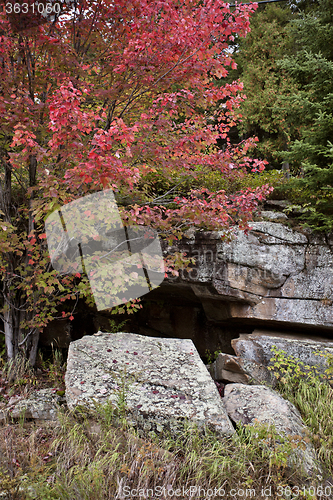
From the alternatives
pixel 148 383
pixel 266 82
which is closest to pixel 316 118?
pixel 148 383

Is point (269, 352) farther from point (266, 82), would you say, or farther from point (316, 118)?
point (266, 82)

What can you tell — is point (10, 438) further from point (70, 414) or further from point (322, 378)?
point (322, 378)

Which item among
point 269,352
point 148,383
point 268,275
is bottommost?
point 269,352

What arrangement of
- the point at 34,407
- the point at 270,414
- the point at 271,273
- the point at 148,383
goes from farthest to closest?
the point at 271,273 < the point at 34,407 < the point at 148,383 < the point at 270,414

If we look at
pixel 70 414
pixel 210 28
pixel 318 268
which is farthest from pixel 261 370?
pixel 210 28

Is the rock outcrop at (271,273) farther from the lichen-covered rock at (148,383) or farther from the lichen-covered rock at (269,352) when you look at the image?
the lichen-covered rock at (148,383)

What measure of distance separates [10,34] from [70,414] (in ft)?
15.8

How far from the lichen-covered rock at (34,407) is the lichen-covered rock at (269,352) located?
2928 mm

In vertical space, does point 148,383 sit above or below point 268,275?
below

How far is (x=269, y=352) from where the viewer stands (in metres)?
5.02

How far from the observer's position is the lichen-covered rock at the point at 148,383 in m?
3.16

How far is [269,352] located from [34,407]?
3.67m

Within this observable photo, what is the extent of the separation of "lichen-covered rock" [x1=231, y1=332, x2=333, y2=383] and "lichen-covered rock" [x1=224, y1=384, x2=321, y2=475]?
3.02 ft

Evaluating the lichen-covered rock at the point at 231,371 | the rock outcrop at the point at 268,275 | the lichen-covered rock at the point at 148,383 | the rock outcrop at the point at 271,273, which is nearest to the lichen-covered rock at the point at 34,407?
the lichen-covered rock at the point at 148,383
